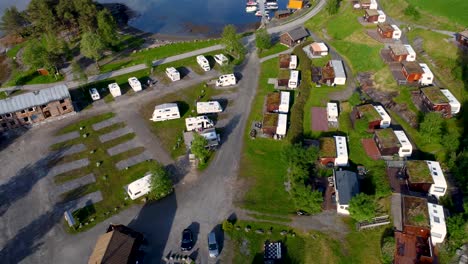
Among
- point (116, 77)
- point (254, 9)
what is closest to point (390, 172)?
point (116, 77)

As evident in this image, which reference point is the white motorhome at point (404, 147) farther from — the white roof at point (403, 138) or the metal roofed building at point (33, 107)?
the metal roofed building at point (33, 107)

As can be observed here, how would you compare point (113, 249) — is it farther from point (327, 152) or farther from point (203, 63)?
point (203, 63)

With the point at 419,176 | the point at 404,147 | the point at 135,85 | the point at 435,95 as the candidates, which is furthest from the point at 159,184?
the point at 435,95

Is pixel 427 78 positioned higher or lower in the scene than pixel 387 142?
higher

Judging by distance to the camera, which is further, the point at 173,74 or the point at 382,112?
the point at 173,74

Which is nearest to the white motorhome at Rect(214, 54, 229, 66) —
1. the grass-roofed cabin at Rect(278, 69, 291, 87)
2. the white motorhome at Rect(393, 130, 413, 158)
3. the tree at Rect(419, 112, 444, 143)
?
the grass-roofed cabin at Rect(278, 69, 291, 87)

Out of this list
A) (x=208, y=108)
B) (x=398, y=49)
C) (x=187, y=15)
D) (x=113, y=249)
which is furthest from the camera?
(x=187, y=15)
